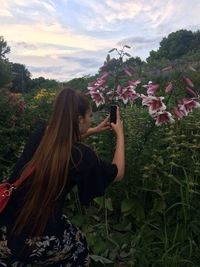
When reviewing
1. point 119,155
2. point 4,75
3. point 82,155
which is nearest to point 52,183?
point 82,155

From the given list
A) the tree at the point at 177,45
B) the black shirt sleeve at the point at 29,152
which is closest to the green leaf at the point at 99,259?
the black shirt sleeve at the point at 29,152

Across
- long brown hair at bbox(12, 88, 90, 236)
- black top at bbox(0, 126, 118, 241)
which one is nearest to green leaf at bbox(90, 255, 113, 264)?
black top at bbox(0, 126, 118, 241)

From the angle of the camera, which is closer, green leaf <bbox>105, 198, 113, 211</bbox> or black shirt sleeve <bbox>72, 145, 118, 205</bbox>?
black shirt sleeve <bbox>72, 145, 118, 205</bbox>

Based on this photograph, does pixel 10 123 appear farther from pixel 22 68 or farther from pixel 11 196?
pixel 22 68

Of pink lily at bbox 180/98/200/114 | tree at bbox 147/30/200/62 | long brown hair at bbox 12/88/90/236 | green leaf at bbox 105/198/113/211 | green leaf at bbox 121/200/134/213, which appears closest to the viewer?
long brown hair at bbox 12/88/90/236

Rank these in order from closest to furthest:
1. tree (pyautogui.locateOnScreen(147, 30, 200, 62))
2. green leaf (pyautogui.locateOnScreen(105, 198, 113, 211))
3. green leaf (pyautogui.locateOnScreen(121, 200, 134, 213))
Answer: green leaf (pyautogui.locateOnScreen(121, 200, 134, 213)) < green leaf (pyautogui.locateOnScreen(105, 198, 113, 211)) < tree (pyautogui.locateOnScreen(147, 30, 200, 62))

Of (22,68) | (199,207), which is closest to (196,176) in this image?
(199,207)

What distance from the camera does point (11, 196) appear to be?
294 cm

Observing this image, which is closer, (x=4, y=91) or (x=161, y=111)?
(x=161, y=111)

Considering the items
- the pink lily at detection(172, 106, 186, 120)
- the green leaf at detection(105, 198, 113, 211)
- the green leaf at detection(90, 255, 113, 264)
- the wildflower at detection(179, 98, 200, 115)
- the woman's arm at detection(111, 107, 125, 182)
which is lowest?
the green leaf at detection(90, 255, 113, 264)

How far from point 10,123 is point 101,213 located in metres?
2.36

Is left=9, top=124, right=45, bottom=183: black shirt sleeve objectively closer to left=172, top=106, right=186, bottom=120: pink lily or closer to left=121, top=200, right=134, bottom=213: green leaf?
left=172, top=106, right=186, bottom=120: pink lily

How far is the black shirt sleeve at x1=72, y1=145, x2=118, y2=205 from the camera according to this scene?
295cm

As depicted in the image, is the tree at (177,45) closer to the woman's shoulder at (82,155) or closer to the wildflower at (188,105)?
the wildflower at (188,105)
